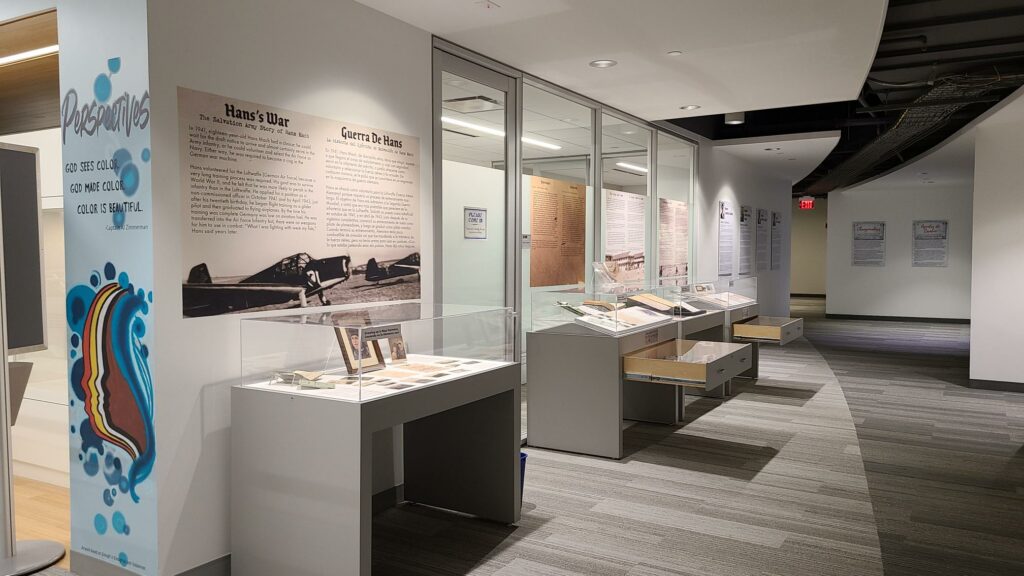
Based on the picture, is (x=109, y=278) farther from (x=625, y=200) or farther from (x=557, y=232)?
(x=625, y=200)

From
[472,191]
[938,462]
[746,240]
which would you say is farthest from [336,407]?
[746,240]

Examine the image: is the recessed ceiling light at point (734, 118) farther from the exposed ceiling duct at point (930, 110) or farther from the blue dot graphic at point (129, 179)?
the blue dot graphic at point (129, 179)

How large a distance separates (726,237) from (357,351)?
27.6 feet

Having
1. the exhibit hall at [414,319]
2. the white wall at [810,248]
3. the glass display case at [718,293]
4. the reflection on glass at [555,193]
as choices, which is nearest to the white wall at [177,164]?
the exhibit hall at [414,319]

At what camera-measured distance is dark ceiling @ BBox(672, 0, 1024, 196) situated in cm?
580

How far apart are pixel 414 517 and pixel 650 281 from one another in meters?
4.51

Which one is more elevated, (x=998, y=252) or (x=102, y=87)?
(x=102, y=87)

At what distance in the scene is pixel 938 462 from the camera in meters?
4.84

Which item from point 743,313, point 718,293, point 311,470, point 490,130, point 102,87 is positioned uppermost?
point 490,130

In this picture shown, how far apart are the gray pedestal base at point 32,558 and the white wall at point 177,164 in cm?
78

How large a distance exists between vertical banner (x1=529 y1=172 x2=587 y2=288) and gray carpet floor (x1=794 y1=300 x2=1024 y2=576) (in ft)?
8.70

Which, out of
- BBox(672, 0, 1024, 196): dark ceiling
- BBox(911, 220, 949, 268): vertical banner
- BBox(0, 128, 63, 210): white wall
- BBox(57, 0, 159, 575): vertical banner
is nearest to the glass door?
BBox(57, 0, 159, 575): vertical banner

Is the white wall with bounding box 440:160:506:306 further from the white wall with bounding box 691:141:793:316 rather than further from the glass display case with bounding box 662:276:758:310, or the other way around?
the white wall with bounding box 691:141:793:316

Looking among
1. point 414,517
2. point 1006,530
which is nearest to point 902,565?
point 1006,530
